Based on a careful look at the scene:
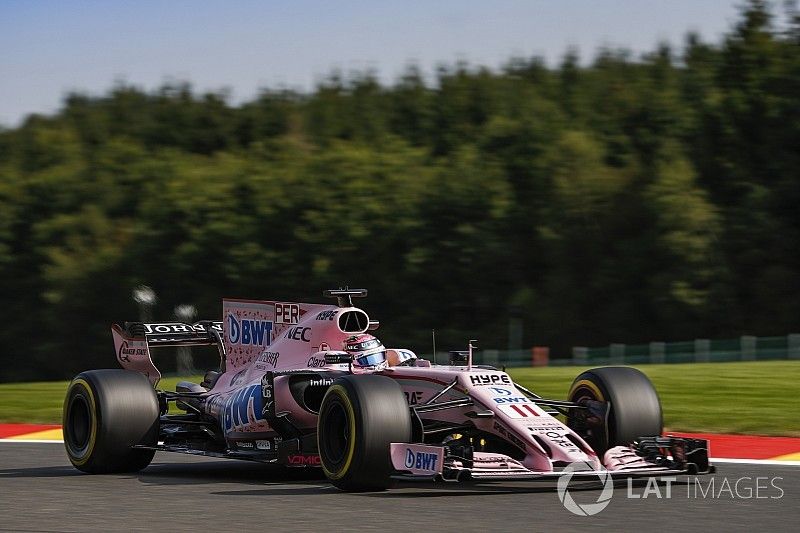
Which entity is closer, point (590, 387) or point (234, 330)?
point (590, 387)

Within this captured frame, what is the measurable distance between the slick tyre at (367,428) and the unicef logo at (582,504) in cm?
116

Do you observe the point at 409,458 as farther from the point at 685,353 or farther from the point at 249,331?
the point at 685,353

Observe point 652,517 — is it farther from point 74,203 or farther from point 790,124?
point 74,203

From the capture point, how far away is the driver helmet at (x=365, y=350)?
37.2ft

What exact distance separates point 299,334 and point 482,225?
167ft

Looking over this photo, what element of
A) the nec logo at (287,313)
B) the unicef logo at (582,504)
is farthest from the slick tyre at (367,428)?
the nec logo at (287,313)

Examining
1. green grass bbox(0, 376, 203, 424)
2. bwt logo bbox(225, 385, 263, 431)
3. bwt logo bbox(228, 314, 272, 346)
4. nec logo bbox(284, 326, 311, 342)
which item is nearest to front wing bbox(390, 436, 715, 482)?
Result: bwt logo bbox(225, 385, 263, 431)

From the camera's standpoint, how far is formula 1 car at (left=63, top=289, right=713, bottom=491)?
958cm

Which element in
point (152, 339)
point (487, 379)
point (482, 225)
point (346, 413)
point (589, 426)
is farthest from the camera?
point (482, 225)

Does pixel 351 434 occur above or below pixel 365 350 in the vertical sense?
below

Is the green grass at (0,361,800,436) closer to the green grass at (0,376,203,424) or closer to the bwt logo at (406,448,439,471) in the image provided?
the green grass at (0,376,203,424)

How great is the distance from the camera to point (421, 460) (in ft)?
30.8

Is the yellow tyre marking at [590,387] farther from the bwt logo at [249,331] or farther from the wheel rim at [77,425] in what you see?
the wheel rim at [77,425]

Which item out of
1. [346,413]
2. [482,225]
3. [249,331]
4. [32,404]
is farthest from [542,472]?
[482,225]
